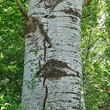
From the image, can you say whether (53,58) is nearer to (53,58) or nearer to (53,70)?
(53,58)

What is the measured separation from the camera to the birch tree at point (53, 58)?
193 centimetres

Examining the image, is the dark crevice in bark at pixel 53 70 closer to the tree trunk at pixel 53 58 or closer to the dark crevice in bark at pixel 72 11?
the tree trunk at pixel 53 58

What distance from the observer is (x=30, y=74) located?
2139 millimetres

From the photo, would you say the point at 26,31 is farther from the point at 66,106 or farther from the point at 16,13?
the point at 16,13

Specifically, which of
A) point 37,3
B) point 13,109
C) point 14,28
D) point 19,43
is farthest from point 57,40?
point 19,43

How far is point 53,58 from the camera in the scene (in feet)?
6.89

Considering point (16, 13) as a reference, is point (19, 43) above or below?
below

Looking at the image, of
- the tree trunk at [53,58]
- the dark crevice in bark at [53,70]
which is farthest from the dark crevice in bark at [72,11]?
the dark crevice in bark at [53,70]

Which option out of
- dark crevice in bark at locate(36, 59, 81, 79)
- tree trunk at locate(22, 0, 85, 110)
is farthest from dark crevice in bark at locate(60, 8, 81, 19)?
dark crevice in bark at locate(36, 59, 81, 79)

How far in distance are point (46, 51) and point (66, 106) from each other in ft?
2.05

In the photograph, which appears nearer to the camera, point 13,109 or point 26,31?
point 13,109

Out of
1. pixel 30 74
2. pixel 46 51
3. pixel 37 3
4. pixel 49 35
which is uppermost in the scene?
pixel 37 3

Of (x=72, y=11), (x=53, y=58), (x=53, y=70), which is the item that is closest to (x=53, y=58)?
(x=53, y=58)

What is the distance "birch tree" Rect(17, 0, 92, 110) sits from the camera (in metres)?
1.93
